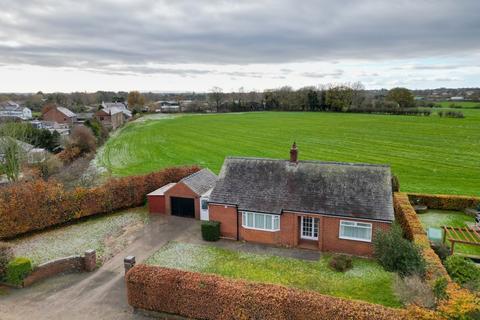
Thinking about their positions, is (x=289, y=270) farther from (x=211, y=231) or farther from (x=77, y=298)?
(x=77, y=298)

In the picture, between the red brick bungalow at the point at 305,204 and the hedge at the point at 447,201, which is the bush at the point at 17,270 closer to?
the red brick bungalow at the point at 305,204

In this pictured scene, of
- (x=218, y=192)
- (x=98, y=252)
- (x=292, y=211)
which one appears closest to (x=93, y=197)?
(x=98, y=252)

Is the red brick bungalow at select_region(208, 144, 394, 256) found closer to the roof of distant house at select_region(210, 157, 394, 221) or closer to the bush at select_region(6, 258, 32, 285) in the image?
the roof of distant house at select_region(210, 157, 394, 221)

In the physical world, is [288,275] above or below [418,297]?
below

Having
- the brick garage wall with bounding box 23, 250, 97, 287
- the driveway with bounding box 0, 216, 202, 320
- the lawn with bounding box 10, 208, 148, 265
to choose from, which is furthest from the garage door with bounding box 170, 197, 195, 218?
the brick garage wall with bounding box 23, 250, 97, 287

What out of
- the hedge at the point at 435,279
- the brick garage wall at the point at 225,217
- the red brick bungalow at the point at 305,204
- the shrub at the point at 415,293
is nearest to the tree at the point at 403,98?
the hedge at the point at 435,279

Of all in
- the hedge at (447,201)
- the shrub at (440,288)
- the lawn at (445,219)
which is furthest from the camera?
the hedge at (447,201)

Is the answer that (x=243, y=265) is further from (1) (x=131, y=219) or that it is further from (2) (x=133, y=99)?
(2) (x=133, y=99)

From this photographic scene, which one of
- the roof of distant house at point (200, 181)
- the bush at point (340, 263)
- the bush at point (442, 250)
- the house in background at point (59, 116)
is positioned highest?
the house in background at point (59, 116)
